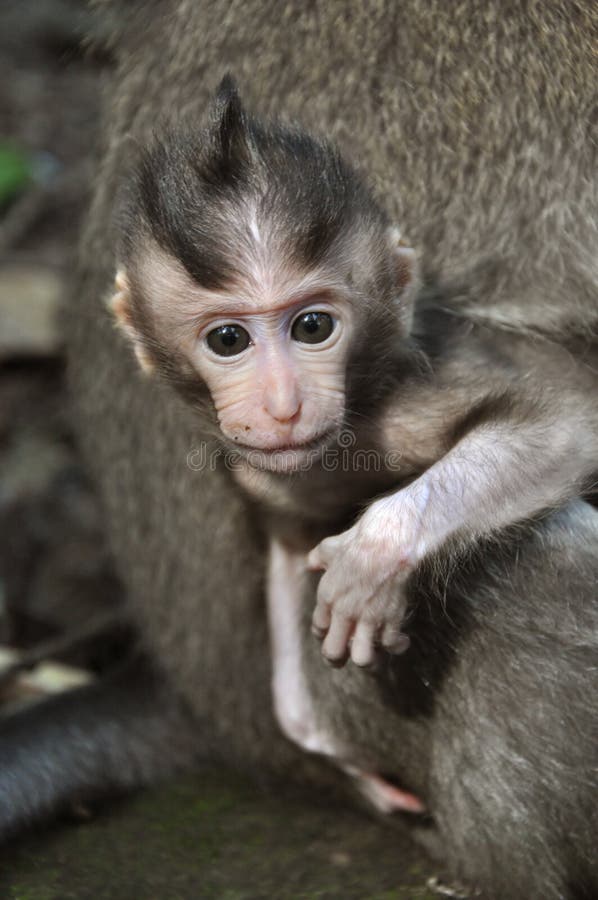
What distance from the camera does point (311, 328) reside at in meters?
2.43

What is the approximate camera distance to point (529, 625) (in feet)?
8.06

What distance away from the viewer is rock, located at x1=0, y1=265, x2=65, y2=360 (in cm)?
484

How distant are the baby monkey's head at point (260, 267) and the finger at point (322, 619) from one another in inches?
9.8

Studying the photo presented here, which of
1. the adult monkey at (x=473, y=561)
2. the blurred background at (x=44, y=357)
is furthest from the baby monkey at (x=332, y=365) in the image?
the blurred background at (x=44, y=357)

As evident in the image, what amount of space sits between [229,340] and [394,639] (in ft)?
1.85

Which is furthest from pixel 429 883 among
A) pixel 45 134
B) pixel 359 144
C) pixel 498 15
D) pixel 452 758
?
pixel 45 134

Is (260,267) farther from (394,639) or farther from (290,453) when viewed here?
(394,639)

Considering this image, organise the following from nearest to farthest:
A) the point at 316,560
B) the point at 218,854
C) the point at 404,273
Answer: the point at 316,560
the point at 404,273
the point at 218,854

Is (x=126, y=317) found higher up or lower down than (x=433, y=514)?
higher up

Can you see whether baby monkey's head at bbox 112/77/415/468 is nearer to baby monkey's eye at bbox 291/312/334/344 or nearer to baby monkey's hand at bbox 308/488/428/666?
baby monkey's eye at bbox 291/312/334/344

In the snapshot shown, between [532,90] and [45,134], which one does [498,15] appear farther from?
[45,134]

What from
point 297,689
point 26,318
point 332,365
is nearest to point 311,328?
point 332,365

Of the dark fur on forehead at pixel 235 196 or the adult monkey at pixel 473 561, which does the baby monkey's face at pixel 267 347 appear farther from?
the adult monkey at pixel 473 561

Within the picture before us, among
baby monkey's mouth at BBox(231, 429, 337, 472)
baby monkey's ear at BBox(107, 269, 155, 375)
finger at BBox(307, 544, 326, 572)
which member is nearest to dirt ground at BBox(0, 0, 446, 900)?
finger at BBox(307, 544, 326, 572)
